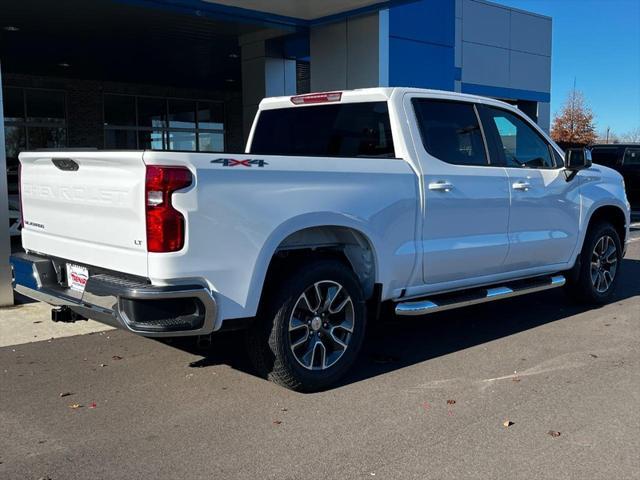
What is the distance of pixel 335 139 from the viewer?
19.1ft

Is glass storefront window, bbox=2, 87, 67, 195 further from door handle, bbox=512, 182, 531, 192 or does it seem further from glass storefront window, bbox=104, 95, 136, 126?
door handle, bbox=512, 182, 531, 192

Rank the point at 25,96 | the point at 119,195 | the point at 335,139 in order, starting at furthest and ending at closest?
1. the point at 25,96
2. the point at 335,139
3. the point at 119,195

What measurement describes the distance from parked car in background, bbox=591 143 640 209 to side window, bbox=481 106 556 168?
41.5ft

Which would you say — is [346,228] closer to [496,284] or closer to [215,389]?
[215,389]

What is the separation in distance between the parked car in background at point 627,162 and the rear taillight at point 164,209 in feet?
54.6

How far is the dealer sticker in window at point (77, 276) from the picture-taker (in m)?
4.50

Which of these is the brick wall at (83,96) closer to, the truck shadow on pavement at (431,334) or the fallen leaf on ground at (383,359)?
the truck shadow on pavement at (431,334)

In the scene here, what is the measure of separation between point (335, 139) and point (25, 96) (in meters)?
16.5

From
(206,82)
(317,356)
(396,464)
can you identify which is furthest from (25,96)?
(396,464)

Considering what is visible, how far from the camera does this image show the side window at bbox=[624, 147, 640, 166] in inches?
709

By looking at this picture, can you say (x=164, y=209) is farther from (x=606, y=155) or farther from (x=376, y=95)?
(x=606, y=155)

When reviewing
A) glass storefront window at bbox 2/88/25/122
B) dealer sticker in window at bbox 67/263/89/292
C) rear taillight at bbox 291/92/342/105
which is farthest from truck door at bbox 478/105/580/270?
glass storefront window at bbox 2/88/25/122

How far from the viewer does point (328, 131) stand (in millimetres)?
5879

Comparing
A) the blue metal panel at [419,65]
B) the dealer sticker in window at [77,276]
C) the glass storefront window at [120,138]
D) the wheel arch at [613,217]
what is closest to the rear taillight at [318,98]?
the dealer sticker in window at [77,276]
